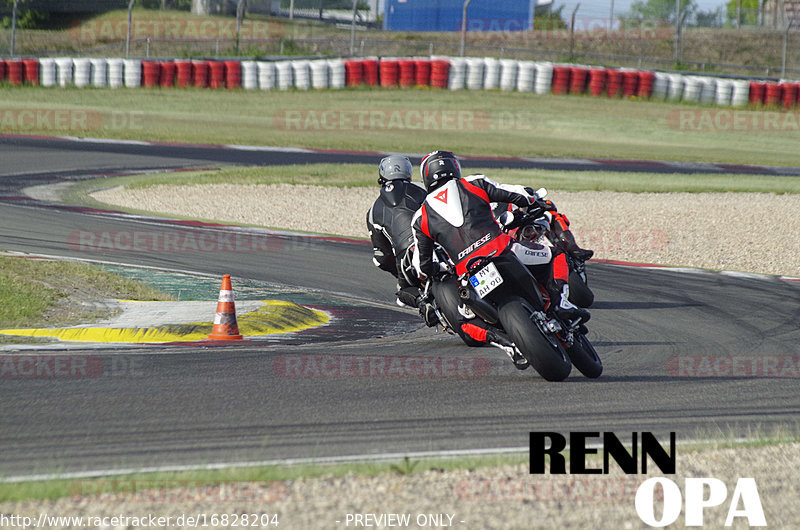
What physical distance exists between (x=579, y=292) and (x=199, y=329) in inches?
141

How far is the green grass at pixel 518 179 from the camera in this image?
19.8 metres

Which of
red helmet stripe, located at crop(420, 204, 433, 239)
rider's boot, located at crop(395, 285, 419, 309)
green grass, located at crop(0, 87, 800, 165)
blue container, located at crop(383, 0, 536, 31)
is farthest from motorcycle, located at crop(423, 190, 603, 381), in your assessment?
blue container, located at crop(383, 0, 536, 31)

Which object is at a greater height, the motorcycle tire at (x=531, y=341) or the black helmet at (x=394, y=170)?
the black helmet at (x=394, y=170)

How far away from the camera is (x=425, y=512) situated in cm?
387

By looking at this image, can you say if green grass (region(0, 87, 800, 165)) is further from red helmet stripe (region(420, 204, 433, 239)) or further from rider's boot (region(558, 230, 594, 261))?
red helmet stripe (region(420, 204, 433, 239))

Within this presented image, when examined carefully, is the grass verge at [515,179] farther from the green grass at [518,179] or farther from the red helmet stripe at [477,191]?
the red helmet stripe at [477,191]

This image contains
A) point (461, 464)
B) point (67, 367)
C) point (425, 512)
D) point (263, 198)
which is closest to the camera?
point (425, 512)

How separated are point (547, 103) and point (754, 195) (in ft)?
51.9

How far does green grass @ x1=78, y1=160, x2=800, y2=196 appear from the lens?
19.8m

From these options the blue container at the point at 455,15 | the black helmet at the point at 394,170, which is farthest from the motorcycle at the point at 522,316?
the blue container at the point at 455,15

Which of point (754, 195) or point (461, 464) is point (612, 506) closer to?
point (461, 464)

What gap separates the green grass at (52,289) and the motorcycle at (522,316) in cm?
338

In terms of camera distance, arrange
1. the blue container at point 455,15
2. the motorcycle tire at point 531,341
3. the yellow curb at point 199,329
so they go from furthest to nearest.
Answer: the blue container at point 455,15 < the yellow curb at point 199,329 < the motorcycle tire at point 531,341

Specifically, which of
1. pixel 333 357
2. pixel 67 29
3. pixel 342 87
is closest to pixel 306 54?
pixel 342 87
